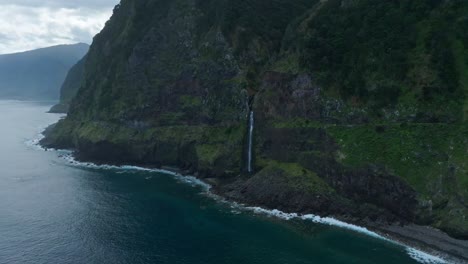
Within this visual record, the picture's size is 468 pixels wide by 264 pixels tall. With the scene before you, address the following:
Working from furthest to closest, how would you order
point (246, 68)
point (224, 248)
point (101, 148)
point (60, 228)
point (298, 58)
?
point (101, 148), point (246, 68), point (298, 58), point (60, 228), point (224, 248)

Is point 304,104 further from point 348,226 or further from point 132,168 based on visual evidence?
point 132,168

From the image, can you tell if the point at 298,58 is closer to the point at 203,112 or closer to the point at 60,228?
the point at 203,112

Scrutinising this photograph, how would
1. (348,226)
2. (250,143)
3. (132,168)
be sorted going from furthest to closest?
(132,168)
(250,143)
(348,226)

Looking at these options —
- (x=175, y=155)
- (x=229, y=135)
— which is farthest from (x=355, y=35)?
(x=175, y=155)

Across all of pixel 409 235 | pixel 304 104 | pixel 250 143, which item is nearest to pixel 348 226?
pixel 409 235

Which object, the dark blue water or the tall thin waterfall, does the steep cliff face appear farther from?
the dark blue water

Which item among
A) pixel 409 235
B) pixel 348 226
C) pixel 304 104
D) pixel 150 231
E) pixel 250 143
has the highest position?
pixel 304 104
